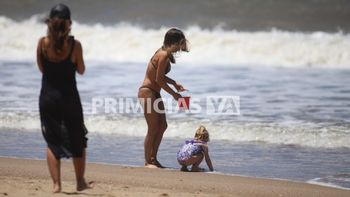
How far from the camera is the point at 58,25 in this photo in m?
5.21

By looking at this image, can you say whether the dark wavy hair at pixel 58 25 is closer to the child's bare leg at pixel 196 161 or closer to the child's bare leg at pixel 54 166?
the child's bare leg at pixel 54 166

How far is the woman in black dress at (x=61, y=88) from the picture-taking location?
5.23m

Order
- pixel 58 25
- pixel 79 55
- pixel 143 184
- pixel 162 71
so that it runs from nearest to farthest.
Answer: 1. pixel 58 25
2. pixel 79 55
3. pixel 143 184
4. pixel 162 71

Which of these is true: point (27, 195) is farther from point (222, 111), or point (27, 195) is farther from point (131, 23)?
point (131, 23)

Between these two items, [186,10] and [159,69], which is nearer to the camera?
[159,69]

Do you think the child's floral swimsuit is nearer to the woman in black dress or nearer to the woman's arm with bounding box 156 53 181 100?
the woman's arm with bounding box 156 53 181 100

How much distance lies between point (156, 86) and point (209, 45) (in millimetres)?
13646

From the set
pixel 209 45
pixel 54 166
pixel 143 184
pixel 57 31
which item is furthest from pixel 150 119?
pixel 209 45

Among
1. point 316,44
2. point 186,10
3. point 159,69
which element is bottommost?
point 159,69

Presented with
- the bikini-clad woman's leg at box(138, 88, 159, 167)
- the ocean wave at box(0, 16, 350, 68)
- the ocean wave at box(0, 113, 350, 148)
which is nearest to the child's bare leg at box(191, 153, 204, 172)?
the bikini-clad woman's leg at box(138, 88, 159, 167)

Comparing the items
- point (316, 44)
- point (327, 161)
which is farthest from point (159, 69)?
point (316, 44)

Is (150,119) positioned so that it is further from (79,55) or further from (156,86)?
(79,55)

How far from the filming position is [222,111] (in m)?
11.1

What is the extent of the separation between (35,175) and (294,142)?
3489mm
